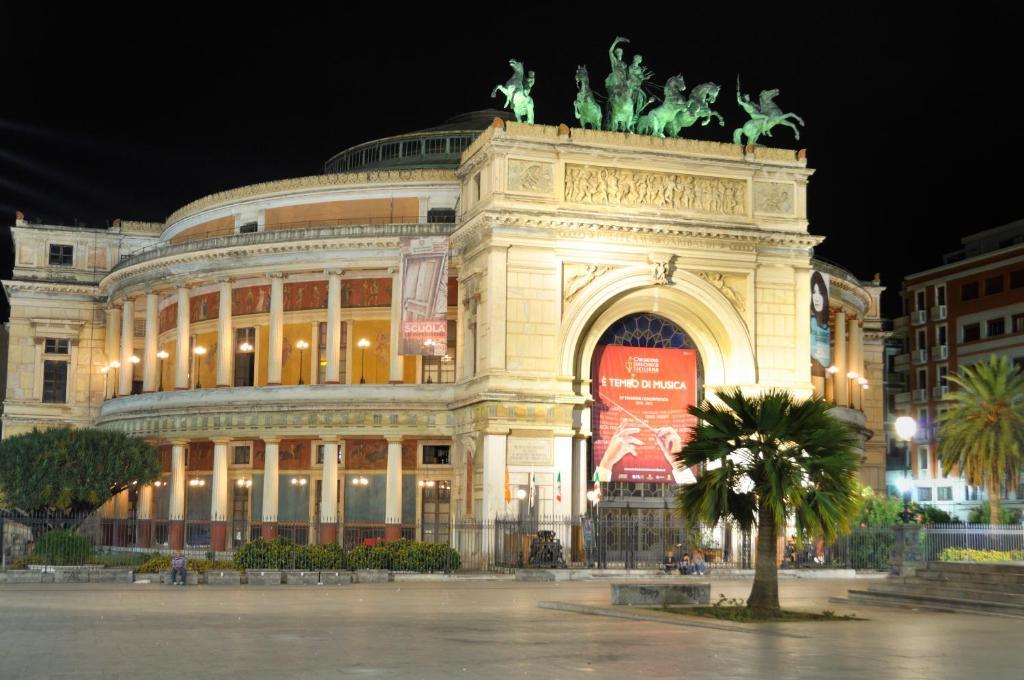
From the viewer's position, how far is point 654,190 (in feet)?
201

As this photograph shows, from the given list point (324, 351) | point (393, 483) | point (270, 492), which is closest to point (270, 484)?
point (270, 492)

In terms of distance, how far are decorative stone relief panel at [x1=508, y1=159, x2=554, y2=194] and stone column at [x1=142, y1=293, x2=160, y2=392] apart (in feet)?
79.1

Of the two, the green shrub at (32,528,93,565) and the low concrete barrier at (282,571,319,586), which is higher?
the green shrub at (32,528,93,565)

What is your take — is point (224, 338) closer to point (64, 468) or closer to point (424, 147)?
point (64, 468)

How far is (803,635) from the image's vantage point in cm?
2722

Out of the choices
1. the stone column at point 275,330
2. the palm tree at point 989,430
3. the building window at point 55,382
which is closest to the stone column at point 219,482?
the stone column at point 275,330

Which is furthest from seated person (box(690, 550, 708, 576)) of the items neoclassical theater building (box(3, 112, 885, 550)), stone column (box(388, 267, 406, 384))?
stone column (box(388, 267, 406, 384))

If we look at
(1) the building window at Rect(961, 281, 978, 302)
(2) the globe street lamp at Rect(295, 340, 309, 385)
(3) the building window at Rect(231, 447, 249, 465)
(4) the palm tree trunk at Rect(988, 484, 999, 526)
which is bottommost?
(4) the palm tree trunk at Rect(988, 484, 999, 526)

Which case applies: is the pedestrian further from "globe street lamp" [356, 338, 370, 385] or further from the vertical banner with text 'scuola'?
"globe street lamp" [356, 338, 370, 385]

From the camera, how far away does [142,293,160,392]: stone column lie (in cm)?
7250

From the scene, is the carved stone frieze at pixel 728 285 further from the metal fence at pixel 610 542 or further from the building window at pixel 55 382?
the building window at pixel 55 382

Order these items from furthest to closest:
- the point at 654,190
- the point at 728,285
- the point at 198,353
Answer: the point at 198,353
the point at 728,285
the point at 654,190

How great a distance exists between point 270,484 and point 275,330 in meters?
7.40

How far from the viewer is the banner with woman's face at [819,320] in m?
66.9
